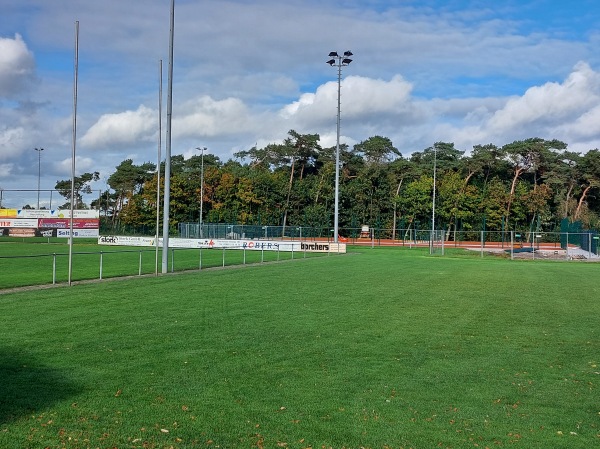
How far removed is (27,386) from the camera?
7.16 meters

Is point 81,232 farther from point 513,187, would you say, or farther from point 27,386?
point 27,386

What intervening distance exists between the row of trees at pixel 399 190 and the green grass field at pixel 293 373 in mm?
60855

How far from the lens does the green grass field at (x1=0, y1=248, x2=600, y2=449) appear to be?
232 inches

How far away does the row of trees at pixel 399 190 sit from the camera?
7656cm

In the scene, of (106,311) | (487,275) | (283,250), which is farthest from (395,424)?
(283,250)

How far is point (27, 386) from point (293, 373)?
332 centimetres

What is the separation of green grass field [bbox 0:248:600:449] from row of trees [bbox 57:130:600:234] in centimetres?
6085

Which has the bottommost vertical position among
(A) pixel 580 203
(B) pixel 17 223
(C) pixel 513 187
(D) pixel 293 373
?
(D) pixel 293 373

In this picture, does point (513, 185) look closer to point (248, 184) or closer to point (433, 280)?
point (248, 184)

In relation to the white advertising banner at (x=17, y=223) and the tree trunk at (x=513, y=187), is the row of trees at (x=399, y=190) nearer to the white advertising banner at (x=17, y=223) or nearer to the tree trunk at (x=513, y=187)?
the tree trunk at (x=513, y=187)

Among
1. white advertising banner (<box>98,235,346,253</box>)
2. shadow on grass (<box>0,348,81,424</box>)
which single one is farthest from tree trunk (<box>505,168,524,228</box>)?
shadow on grass (<box>0,348,81,424</box>)

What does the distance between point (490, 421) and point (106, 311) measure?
949cm

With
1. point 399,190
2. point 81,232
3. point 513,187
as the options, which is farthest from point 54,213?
point 513,187

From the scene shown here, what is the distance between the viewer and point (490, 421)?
6.38m
